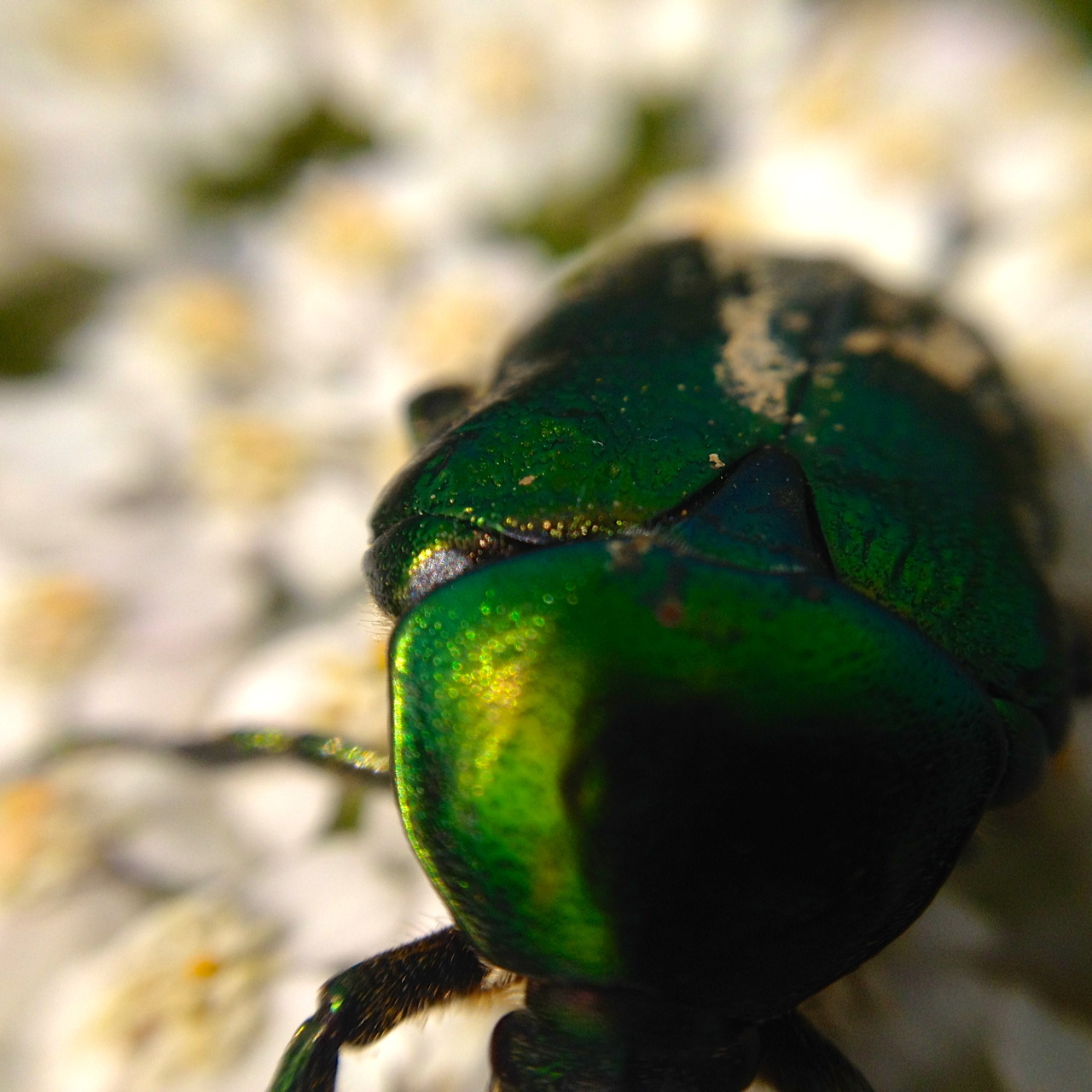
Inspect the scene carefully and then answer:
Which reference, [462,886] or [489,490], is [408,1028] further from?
[489,490]

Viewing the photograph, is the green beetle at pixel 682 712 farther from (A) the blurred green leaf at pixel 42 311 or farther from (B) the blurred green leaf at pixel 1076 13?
(B) the blurred green leaf at pixel 1076 13

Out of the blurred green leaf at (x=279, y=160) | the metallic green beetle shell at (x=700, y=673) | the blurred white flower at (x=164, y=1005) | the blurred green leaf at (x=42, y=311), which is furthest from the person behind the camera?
the blurred green leaf at (x=279, y=160)

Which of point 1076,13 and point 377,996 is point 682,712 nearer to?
point 377,996

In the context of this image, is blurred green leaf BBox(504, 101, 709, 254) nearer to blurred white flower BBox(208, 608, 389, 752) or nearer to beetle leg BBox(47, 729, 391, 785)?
blurred white flower BBox(208, 608, 389, 752)


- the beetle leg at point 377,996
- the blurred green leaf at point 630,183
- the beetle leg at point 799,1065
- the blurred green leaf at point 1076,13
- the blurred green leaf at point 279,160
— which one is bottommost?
the beetle leg at point 799,1065

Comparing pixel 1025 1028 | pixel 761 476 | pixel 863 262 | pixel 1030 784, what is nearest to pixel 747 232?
pixel 863 262

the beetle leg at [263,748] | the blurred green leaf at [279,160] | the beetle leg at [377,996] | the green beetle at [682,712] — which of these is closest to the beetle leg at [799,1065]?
the green beetle at [682,712]

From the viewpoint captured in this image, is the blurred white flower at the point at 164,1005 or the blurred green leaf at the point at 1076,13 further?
the blurred green leaf at the point at 1076,13

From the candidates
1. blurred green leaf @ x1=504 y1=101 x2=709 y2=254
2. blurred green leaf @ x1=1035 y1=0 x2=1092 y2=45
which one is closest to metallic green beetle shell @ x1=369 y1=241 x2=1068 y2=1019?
blurred green leaf @ x1=504 y1=101 x2=709 y2=254
